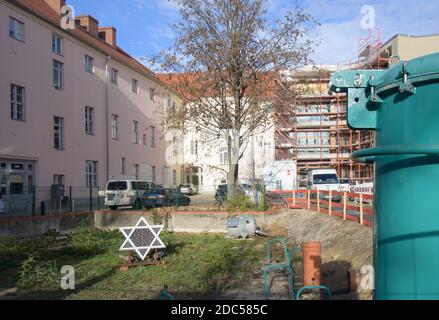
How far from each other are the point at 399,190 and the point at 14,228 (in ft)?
54.3

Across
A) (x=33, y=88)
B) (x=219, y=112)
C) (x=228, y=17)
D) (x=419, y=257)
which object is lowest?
(x=419, y=257)

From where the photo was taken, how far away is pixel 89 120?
32844mm

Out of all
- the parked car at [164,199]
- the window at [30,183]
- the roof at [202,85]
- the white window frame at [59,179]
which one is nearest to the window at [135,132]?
the white window frame at [59,179]

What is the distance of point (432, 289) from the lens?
212cm

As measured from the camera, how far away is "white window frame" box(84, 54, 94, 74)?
1274 inches

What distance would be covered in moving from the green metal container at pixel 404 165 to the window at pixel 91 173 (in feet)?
102

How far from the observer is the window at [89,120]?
3244 cm

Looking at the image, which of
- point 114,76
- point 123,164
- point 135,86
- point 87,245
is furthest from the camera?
point 135,86

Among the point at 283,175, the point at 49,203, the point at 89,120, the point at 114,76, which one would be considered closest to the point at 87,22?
the point at 114,76

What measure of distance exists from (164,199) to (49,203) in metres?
5.48

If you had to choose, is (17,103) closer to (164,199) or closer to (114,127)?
(164,199)

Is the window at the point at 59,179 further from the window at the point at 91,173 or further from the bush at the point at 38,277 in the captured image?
the bush at the point at 38,277

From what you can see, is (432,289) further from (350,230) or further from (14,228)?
(14,228)

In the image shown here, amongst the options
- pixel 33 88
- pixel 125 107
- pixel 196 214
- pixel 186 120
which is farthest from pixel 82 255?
pixel 125 107
